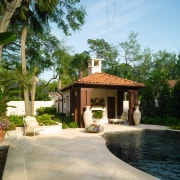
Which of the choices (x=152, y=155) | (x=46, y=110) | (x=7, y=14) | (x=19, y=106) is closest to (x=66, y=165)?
(x=152, y=155)

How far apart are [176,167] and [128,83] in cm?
1308

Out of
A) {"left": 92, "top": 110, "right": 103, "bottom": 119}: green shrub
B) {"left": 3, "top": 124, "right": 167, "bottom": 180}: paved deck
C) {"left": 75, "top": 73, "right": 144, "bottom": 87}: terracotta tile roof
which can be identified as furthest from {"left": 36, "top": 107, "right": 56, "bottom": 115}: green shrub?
{"left": 3, "top": 124, "right": 167, "bottom": 180}: paved deck

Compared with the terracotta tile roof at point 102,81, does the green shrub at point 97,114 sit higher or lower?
lower

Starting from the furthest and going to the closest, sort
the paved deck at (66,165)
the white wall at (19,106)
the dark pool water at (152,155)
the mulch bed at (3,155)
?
the white wall at (19,106), the mulch bed at (3,155), the dark pool water at (152,155), the paved deck at (66,165)

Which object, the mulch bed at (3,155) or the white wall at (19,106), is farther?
the white wall at (19,106)

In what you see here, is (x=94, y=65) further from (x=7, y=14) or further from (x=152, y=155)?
(x=152, y=155)

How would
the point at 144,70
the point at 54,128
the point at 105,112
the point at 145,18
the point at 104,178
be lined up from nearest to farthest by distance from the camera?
the point at 104,178 < the point at 145,18 < the point at 54,128 < the point at 105,112 < the point at 144,70

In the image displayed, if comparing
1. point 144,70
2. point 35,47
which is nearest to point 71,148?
point 35,47

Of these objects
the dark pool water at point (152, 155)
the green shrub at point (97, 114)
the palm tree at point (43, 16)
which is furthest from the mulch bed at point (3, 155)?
the green shrub at point (97, 114)

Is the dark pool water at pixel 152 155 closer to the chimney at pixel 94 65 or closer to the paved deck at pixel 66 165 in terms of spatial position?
the paved deck at pixel 66 165

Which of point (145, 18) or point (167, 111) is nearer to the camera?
point (145, 18)

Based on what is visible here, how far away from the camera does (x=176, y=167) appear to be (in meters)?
7.26

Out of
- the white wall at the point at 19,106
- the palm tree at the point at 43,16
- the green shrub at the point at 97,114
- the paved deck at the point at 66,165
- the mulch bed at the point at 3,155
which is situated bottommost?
the mulch bed at the point at 3,155

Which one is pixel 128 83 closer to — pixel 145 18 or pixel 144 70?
pixel 145 18
